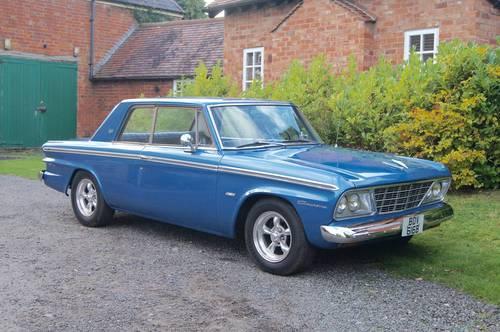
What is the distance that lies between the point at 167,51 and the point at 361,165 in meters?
16.8

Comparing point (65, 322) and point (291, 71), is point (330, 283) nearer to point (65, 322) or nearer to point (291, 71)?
point (65, 322)

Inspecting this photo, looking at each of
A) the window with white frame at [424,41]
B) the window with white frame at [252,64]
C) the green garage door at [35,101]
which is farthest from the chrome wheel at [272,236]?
the green garage door at [35,101]

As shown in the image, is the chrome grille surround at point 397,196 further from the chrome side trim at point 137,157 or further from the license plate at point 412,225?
the chrome side trim at point 137,157

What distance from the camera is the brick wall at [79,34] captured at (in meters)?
20.2

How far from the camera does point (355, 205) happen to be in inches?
208

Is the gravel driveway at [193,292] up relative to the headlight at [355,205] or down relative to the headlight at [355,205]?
down

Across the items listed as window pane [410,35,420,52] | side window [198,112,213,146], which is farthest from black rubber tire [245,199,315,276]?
window pane [410,35,420,52]

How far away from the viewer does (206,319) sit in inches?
176

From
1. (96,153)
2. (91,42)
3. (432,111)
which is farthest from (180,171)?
(91,42)

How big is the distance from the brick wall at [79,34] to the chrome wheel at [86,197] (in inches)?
514

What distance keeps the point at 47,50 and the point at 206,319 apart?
60.2 feet

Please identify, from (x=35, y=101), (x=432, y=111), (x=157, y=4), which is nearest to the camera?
(x=432, y=111)

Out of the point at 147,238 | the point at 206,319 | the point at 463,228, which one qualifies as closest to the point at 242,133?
the point at 147,238

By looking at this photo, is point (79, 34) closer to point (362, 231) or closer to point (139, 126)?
point (139, 126)
